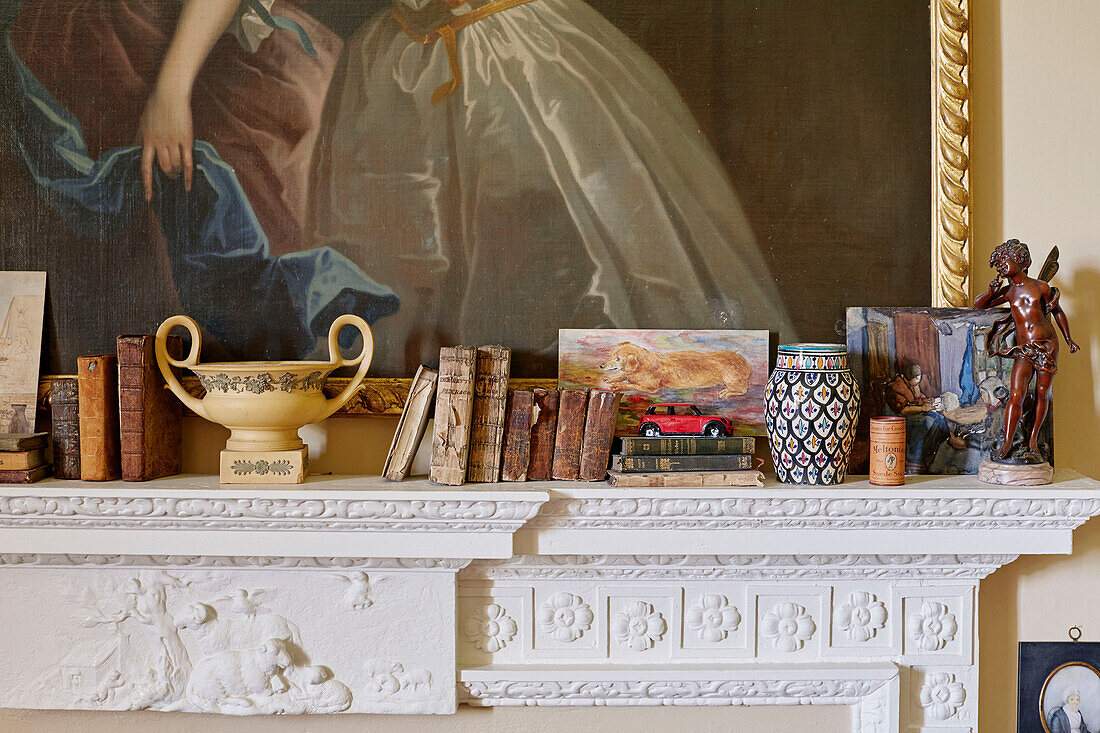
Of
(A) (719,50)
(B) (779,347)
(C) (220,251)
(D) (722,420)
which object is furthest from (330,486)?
(A) (719,50)

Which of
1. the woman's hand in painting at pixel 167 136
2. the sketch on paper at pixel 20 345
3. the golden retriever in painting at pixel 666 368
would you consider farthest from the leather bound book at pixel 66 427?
the golden retriever in painting at pixel 666 368

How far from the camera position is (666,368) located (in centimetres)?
185

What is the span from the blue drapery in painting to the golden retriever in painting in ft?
1.77

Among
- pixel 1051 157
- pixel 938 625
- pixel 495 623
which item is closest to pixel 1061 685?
pixel 938 625

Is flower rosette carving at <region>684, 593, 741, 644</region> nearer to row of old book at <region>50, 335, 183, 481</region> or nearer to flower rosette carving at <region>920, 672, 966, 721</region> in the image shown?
flower rosette carving at <region>920, 672, 966, 721</region>

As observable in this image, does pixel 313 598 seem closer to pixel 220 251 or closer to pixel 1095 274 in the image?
pixel 220 251

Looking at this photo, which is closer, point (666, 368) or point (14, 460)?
point (14, 460)

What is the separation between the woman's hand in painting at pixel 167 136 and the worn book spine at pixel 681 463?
A: 1192 mm

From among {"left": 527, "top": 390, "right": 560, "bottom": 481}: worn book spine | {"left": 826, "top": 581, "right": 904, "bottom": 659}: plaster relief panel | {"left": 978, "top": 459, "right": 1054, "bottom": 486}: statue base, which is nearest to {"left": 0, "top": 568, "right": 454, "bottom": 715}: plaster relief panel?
{"left": 527, "top": 390, "right": 560, "bottom": 481}: worn book spine

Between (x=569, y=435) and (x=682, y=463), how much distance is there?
0.25 meters

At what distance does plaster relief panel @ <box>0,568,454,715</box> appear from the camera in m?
1.79

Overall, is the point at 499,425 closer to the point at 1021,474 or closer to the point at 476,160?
the point at 476,160

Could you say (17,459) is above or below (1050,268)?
below

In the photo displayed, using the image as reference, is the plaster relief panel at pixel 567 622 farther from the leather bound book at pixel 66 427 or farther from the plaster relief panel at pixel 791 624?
the leather bound book at pixel 66 427
